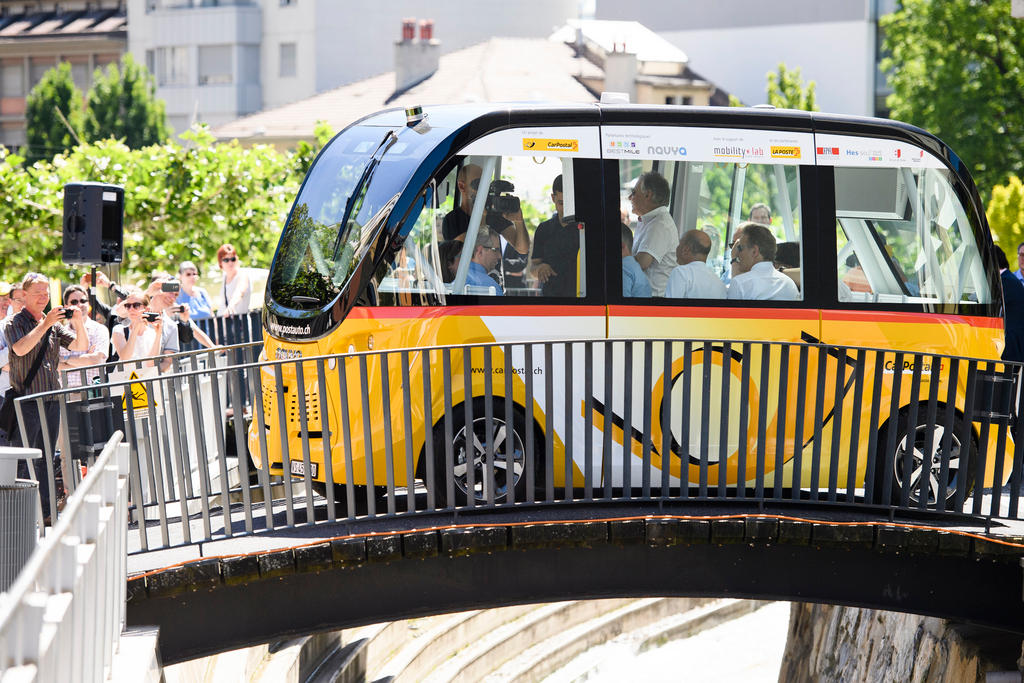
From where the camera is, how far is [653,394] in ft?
29.0

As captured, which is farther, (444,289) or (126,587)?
(444,289)

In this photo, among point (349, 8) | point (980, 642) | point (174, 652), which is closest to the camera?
point (174, 652)

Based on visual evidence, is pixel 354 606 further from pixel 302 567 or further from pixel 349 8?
pixel 349 8

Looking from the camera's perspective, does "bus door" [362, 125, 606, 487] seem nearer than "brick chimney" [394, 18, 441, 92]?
Yes

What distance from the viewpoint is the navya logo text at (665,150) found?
893 centimetres

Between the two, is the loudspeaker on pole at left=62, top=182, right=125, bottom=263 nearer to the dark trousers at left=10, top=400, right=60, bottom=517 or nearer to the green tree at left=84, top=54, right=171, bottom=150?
the dark trousers at left=10, top=400, right=60, bottom=517

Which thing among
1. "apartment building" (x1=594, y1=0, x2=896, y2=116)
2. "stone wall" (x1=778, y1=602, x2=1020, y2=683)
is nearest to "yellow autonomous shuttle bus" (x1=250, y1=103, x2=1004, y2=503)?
"stone wall" (x1=778, y1=602, x2=1020, y2=683)

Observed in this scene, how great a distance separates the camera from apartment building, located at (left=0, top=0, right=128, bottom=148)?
6725 cm

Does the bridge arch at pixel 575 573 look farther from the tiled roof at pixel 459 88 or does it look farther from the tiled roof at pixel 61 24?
the tiled roof at pixel 61 24

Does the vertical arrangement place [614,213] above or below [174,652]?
above

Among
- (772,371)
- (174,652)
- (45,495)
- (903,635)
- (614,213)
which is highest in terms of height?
(614,213)

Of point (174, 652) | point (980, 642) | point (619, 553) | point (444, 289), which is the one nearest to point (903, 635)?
point (980, 642)

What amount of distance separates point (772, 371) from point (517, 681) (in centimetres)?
1010

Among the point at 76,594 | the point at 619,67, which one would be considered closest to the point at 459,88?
the point at 619,67
